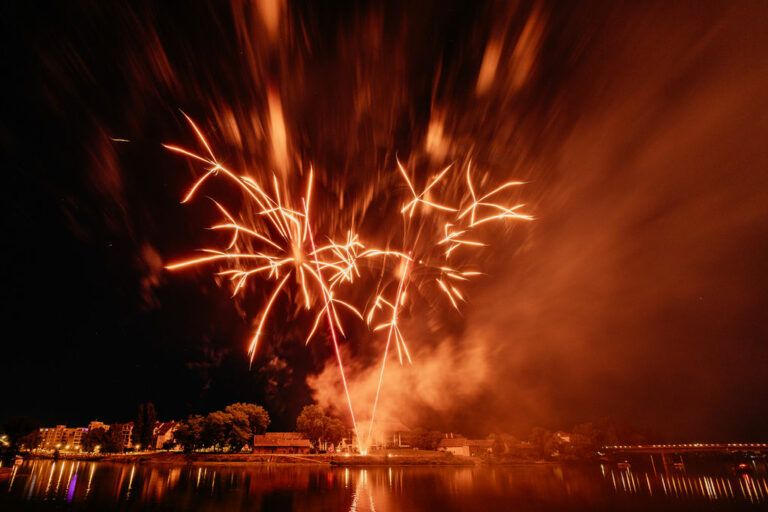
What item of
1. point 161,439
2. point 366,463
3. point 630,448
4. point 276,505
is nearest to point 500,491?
point 276,505

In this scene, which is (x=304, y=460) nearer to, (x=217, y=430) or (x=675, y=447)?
(x=217, y=430)

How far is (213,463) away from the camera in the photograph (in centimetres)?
5519

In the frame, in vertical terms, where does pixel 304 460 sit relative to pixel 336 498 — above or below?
below

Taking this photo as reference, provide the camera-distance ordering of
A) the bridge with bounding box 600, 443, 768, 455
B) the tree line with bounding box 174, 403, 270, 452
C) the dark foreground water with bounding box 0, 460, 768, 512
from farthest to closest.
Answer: the bridge with bounding box 600, 443, 768, 455
the tree line with bounding box 174, 403, 270, 452
the dark foreground water with bounding box 0, 460, 768, 512

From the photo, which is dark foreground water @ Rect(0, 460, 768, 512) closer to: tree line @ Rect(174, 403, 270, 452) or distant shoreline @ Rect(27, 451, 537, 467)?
distant shoreline @ Rect(27, 451, 537, 467)

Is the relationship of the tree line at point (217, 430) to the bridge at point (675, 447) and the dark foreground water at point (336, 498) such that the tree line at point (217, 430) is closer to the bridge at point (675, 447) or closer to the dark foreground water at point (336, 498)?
the dark foreground water at point (336, 498)

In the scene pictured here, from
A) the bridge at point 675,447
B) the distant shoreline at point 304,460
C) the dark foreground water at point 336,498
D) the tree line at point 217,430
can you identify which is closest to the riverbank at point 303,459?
the distant shoreline at point 304,460

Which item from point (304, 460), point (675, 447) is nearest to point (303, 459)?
point (304, 460)

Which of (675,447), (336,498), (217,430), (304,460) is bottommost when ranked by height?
(675,447)

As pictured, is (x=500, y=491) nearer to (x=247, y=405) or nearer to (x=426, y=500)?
(x=426, y=500)

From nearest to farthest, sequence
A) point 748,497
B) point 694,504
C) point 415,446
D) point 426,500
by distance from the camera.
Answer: point 426,500, point 694,504, point 748,497, point 415,446

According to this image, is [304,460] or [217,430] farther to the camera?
[217,430]

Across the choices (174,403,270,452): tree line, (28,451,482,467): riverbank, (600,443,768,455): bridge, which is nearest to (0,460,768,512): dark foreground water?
(28,451,482,467): riverbank

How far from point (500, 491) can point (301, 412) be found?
4820 cm
